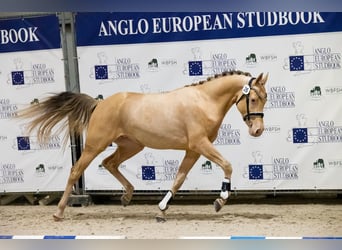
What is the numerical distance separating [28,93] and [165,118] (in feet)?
3.90

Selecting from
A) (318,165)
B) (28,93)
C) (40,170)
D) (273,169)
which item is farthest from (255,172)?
(28,93)

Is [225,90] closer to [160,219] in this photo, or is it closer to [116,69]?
[160,219]

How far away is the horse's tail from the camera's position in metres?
3.30

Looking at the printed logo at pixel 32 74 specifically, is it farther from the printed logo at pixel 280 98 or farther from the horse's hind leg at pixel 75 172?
the printed logo at pixel 280 98

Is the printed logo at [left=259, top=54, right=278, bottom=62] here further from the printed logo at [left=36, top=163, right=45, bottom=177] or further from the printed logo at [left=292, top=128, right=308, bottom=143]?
the printed logo at [left=36, top=163, right=45, bottom=177]

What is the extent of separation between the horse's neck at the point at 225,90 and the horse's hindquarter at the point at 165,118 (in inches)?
2.9

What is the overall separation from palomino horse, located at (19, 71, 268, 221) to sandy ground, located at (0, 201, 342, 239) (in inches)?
5.0

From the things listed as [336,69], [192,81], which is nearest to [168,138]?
[192,81]

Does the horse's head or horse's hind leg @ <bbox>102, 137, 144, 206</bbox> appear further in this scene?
horse's hind leg @ <bbox>102, 137, 144, 206</bbox>

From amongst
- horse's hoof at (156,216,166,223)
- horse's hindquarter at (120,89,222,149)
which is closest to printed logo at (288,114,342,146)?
horse's hindquarter at (120,89,222,149)

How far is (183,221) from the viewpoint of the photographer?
328 cm

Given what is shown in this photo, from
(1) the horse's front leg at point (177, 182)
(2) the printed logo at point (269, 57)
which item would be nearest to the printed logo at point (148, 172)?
(1) the horse's front leg at point (177, 182)

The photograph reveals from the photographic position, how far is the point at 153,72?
3814 millimetres

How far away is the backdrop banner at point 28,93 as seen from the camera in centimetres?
388
